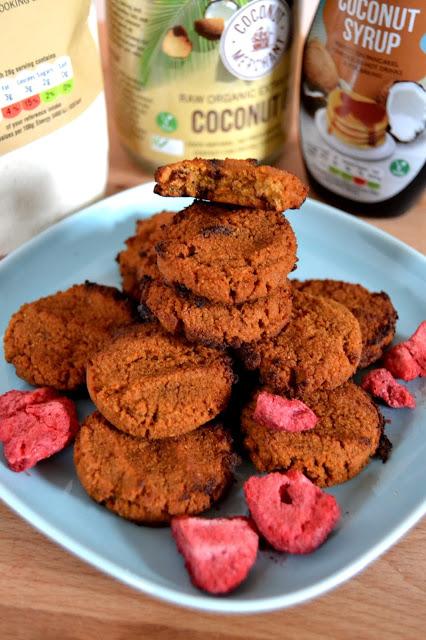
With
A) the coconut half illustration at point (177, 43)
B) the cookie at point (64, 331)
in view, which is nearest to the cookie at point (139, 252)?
the cookie at point (64, 331)

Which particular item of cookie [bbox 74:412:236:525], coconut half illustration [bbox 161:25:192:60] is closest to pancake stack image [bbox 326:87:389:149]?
coconut half illustration [bbox 161:25:192:60]

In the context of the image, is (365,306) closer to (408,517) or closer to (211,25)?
(408,517)

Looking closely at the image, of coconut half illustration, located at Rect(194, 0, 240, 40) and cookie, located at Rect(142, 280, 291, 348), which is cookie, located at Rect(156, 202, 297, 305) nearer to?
cookie, located at Rect(142, 280, 291, 348)

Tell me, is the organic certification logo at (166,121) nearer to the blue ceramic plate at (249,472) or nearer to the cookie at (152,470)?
the blue ceramic plate at (249,472)

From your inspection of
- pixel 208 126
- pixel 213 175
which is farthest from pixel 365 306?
pixel 208 126

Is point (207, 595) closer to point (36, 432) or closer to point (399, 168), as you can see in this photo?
point (36, 432)

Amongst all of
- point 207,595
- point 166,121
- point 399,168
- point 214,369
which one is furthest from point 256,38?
point 207,595
